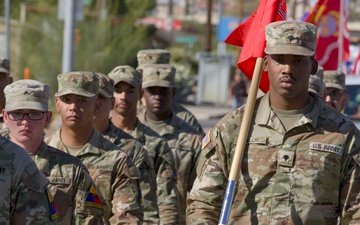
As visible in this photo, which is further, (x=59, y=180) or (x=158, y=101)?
(x=158, y=101)

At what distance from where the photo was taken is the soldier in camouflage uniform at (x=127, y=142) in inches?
348

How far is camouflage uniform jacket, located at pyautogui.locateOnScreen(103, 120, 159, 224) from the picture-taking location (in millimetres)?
8836

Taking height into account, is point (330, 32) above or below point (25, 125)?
below

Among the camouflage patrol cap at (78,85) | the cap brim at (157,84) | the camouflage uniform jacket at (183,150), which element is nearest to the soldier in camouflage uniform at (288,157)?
the camouflage patrol cap at (78,85)

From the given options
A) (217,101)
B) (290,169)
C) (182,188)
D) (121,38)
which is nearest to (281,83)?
(290,169)

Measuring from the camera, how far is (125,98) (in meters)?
10.1

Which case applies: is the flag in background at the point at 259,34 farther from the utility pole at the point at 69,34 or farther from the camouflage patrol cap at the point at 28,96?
the utility pole at the point at 69,34

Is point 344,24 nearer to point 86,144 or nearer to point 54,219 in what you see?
point 86,144

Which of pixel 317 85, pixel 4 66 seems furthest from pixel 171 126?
pixel 317 85

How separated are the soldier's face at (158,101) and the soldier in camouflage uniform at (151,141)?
0.85m

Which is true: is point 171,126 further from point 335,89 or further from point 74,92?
point 74,92

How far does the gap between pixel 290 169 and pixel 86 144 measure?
8.30 ft

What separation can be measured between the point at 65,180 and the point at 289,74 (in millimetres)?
1740

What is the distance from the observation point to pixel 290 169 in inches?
229
